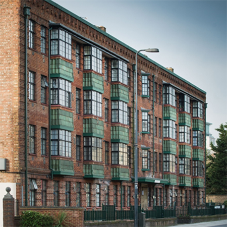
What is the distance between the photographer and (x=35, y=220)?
108 ft

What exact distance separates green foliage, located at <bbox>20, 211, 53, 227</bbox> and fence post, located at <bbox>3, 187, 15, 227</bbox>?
2.25 feet

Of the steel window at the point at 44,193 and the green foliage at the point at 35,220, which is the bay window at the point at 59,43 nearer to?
the steel window at the point at 44,193

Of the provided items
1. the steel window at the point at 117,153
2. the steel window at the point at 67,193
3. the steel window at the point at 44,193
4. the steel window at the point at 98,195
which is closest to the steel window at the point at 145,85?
the steel window at the point at 117,153

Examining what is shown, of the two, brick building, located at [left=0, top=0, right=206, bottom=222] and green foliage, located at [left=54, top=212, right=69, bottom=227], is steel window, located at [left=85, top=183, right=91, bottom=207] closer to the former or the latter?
brick building, located at [left=0, top=0, right=206, bottom=222]

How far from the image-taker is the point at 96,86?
4788 centimetres

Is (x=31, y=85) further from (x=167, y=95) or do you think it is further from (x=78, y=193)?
(x=167, y=95)

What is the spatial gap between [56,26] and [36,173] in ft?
34.1

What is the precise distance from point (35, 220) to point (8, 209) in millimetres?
1588

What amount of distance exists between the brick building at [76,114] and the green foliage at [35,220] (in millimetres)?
3662

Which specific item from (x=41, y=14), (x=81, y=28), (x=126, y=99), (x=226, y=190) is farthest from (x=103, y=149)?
(x=226, y=190)

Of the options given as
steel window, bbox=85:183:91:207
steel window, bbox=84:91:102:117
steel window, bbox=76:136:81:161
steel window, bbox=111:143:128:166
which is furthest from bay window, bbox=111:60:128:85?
steel window, bbox=85:183:91:207

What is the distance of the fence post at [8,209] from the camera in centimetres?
3259

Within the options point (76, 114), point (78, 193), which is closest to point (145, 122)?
point (76, 114)

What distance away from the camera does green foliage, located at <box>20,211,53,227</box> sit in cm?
3303
